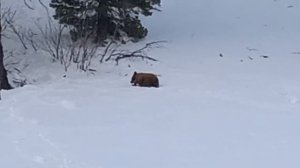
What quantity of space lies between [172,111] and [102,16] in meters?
5.68

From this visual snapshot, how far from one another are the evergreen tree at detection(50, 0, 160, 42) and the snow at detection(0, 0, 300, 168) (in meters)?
0.76

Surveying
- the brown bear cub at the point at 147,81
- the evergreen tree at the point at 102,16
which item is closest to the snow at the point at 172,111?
the brown bear cub at the point at 147,81

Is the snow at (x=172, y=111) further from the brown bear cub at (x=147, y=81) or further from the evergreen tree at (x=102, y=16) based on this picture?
the evergreen tree at (x=102, y=16)

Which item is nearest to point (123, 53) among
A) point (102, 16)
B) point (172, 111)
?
point (102, 16)

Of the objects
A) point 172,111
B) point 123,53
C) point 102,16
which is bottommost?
point 123,53

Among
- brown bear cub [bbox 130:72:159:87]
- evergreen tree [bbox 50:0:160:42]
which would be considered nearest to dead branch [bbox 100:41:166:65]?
evergreen tree [bbox 50:0:160:42]

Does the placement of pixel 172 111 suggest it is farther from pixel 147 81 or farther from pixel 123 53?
pixel 123 53

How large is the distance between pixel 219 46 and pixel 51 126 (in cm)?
693

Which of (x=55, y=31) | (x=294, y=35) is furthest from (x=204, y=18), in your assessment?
(x=55, y=31)

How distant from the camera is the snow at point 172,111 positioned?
5547mm

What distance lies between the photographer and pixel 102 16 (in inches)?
505

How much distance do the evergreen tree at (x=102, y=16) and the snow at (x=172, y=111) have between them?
76 centimetres

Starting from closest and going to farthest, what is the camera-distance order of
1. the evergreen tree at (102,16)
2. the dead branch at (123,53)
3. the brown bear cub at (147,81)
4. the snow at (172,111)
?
the snow at (172,111) → the brown bear cub at (147,81) → the dead branch at (123,53) → the evergreen tree at (102,16)

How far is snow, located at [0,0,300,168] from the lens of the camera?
5547 mm
